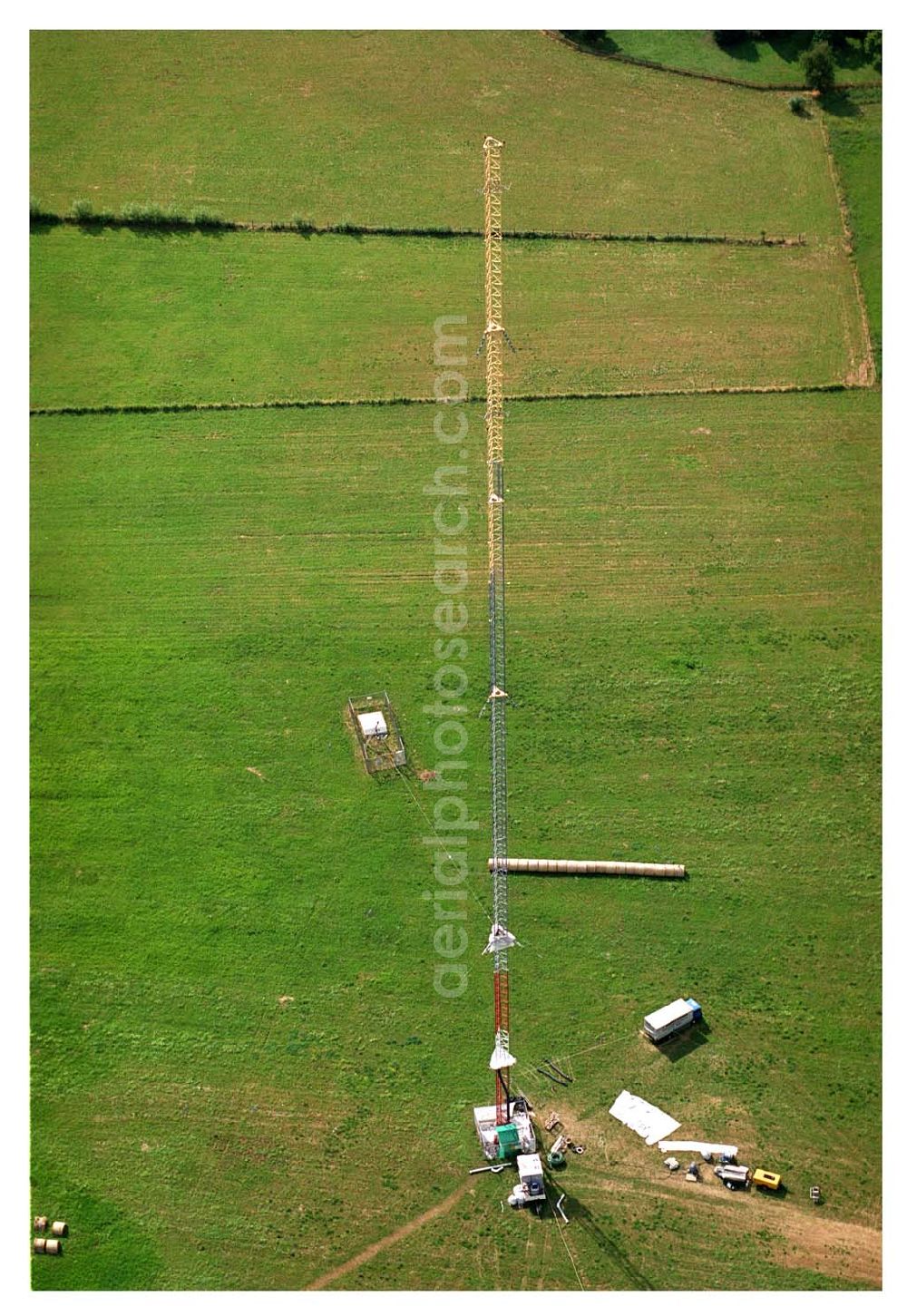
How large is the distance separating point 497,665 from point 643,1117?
27188 millimetres

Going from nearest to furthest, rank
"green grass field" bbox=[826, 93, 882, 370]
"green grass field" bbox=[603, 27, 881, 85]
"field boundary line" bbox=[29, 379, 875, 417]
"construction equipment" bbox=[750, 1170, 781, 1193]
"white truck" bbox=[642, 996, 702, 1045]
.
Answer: "construction equipment" bbox=[750, 1170, 781, 1193] → "white truck" bbox=[642, 996, 702, 1045] → "field boundary line" bbox=[29, 379, 875, 417] → "green grass field" bbox=[826, 93, 882, 370] → "green grass field" bbox=[603, 27, 881, 85]

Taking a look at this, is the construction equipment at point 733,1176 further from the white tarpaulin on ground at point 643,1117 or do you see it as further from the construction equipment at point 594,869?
the construction equipment at point 594,869

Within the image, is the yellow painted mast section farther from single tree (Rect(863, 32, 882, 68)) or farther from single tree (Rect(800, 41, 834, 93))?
single tree (Rect(863, 32, 882, 68))

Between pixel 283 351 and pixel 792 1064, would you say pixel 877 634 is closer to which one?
pixel 792 1064

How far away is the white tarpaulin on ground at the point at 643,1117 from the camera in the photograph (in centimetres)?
5819

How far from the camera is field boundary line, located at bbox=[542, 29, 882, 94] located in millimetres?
100375

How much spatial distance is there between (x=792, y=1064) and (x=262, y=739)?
3404 centimetres

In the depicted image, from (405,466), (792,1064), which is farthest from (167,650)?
(792,1064)

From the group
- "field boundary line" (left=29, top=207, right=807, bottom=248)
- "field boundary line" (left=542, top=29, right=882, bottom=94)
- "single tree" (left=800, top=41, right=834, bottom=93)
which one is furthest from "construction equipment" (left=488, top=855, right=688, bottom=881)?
"single tree" (left=800, top=41, right=834, bottom=93)

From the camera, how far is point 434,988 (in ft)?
205

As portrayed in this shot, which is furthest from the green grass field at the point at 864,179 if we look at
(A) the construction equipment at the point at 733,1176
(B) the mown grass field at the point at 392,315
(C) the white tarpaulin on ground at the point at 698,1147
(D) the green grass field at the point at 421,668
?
(A) the construction equipment at the point at 733,1176

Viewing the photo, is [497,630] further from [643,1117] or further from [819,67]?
[819,67]

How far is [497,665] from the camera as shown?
240 feet

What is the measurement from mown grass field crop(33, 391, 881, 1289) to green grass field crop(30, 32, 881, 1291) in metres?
0.22
